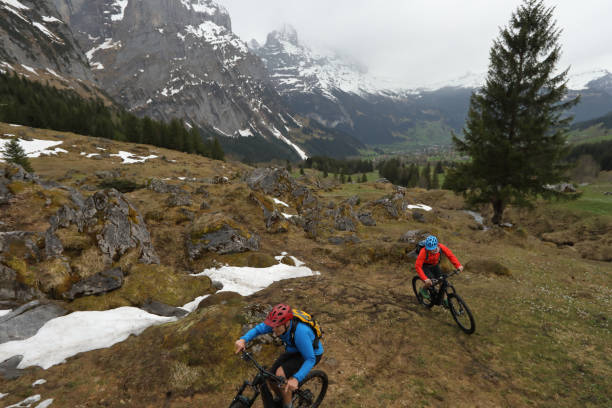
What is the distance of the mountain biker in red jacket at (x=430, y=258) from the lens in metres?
10.5

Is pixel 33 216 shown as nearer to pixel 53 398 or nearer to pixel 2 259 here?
pixel 2 259

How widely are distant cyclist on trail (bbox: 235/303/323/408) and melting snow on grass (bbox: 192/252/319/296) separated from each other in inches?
341

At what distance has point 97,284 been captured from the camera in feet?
40.5

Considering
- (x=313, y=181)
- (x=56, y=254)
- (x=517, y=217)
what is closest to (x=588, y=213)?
(x=517, y=217)

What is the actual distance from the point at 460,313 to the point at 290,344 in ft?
25.7

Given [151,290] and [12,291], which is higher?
[12,291]

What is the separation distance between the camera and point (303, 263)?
20.0 metres

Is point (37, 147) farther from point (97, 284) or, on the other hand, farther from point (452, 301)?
point (452, 301)

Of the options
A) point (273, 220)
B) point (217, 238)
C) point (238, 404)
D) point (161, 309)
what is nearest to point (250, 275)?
point (217, 238)

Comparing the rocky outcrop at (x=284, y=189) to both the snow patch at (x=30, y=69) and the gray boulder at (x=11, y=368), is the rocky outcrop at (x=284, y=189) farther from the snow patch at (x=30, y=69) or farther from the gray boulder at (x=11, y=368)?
the snow patch at (x=30, y=69)

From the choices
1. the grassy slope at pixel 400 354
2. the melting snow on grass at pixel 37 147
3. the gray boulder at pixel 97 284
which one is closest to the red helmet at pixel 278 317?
the grassy slope at pixel 400 354

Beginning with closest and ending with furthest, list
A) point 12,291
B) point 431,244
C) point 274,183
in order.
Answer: point 431,244, point 12,291, point 274,183

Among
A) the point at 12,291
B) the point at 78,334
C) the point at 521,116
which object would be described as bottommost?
the point at 78,334

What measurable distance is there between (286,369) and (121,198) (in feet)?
54.3
